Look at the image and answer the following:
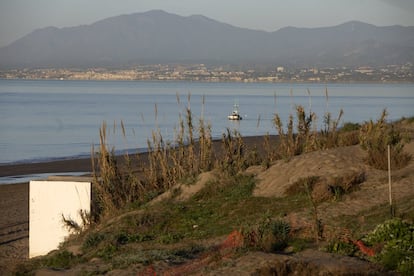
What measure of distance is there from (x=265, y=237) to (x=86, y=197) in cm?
563

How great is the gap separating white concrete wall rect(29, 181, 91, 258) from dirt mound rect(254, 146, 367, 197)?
3179 millimetres

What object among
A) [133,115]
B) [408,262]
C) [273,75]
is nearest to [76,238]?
[408,262]

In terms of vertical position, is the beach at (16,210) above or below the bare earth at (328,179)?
below

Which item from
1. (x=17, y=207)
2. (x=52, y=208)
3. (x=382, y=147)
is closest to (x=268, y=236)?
(x=382, y=147)

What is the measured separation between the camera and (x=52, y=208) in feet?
50.8

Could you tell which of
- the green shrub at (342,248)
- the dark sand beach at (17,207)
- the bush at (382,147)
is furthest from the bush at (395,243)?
the dark sand beach at (17,207)

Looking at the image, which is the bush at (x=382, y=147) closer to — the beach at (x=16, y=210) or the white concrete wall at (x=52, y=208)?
the white concrete wall at (x=52, y=208)

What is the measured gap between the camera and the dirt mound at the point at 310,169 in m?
15.1

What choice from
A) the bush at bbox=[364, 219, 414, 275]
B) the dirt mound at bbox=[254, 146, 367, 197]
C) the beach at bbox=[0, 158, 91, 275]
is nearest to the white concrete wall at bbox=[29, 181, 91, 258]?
the beach at bbox=[0, 158, 91, 275]

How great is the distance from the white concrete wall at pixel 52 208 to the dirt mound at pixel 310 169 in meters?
3.18

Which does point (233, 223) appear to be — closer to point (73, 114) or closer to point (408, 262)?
point (408, 262)

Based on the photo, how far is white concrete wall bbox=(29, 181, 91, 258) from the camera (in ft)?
50.7

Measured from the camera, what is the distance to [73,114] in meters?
74.2

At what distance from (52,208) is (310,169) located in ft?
15.1
